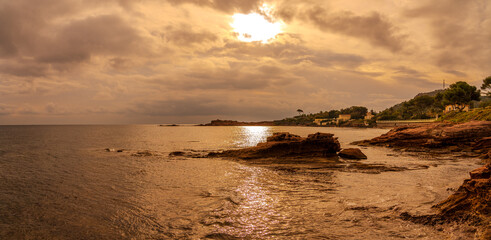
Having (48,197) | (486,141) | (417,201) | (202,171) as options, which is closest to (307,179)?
(417,201)

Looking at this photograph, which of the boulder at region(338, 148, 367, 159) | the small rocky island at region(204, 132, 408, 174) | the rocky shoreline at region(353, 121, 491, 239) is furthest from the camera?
the boulder at region(338, 148, 367, 159)

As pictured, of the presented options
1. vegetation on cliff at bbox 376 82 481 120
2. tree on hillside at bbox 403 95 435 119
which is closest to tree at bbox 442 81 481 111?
vegetation on cliff at bbox 376 82 481 120

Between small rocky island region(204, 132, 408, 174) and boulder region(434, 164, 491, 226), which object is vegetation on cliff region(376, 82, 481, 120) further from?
boulder region(434, 164, 491, 226)

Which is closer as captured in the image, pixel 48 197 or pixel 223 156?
pixel 48 197

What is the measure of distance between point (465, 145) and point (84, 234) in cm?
5016

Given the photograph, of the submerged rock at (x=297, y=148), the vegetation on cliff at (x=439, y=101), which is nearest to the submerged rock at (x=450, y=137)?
the submerged rock at (x=297, y=148)

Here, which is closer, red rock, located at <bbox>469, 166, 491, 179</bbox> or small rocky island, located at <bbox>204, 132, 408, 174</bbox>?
red rock, located at <bbox>469, 166, 491, 179</bbox>

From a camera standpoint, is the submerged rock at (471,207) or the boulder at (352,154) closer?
the submerged rock at (471,207)

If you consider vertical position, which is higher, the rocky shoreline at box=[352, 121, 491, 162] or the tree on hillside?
the tree on hillside

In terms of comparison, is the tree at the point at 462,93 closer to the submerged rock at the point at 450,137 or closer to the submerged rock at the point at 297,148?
the submerged rock at the point at 450,137

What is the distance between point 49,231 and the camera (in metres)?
10.1

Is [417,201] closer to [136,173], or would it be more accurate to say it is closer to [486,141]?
[136,173]

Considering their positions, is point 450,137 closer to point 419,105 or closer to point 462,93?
point 462,93

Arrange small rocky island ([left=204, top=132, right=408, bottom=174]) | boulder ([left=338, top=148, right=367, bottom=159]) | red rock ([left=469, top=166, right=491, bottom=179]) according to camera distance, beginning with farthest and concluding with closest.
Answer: boulder ([left=338, top=148, right=367, bottom=159]), small rocky island ([left=204, top=132, right=408, bottom=174]), red rock ([left=469, top=166, right=491, bottom=179])
